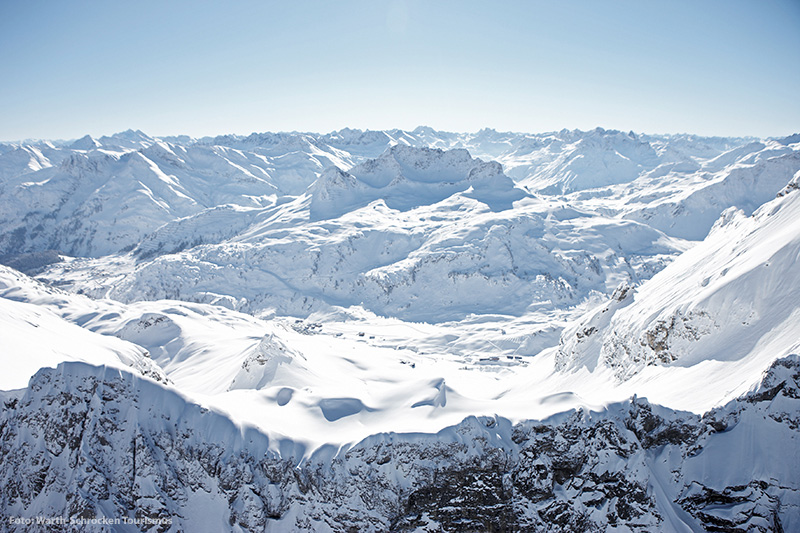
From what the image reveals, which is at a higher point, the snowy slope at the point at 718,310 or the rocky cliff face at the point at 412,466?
the snowy slope at the point at 718,310

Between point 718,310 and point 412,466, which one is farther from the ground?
point 718,310

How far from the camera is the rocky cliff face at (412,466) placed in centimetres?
3058

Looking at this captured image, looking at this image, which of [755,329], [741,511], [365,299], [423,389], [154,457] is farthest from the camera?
[365,299]

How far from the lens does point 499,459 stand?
107 feet

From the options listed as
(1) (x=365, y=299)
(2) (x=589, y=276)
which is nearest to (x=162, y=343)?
(1) (x=365, y=299)

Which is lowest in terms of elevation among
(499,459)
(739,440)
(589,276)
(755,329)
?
(499,459)

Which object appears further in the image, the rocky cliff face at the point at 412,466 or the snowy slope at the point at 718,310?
the snowy slope at the point at 718,310

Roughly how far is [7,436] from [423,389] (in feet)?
110

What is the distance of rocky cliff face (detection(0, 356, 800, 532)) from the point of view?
30.6 metres

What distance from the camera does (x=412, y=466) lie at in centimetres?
3259

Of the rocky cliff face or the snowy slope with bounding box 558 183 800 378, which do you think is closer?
the rocky cliff face

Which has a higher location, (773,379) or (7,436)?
(773,379)

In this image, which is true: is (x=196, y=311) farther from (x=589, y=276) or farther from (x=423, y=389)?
(x=589, y=276)

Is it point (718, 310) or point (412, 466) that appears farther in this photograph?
point (718, 310)
